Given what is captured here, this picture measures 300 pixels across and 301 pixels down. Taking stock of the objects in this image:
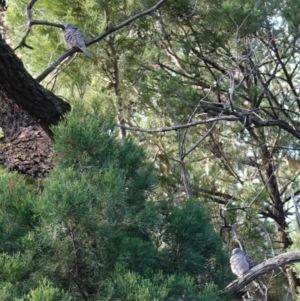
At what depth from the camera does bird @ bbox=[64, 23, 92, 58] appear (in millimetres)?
3203

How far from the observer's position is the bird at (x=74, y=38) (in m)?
3.20

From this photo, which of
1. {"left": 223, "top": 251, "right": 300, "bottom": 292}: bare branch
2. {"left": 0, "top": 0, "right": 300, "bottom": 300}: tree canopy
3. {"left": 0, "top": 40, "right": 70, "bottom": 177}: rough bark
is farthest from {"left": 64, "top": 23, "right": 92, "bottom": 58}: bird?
{"left": 223, "top": 251, "right": 300, "bottom": 292}: bare branch

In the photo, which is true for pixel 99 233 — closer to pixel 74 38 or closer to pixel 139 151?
pixel 139 151

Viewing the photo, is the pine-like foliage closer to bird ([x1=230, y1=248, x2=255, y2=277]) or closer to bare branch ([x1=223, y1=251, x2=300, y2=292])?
bare branch ([x1=223, y1=251, x2=300, y2=292])

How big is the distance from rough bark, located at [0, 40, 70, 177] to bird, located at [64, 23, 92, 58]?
62 cm

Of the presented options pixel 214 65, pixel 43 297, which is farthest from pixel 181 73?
pixel 43 297

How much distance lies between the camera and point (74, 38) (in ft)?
10.8

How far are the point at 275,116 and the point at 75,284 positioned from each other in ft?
8.45

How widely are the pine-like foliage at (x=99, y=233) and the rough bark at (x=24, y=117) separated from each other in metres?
0.48

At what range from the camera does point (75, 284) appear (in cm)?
178

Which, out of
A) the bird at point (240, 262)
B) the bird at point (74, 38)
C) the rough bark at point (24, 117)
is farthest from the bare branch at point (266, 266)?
the bird at point (74, 38)

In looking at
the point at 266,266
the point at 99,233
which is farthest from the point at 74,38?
the point at 99,233

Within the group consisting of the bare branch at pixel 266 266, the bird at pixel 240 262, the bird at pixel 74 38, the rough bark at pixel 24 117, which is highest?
the bird at pixel 74 38

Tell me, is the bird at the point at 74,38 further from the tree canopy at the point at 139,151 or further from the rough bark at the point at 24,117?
the rough bark at the point at 24,117
